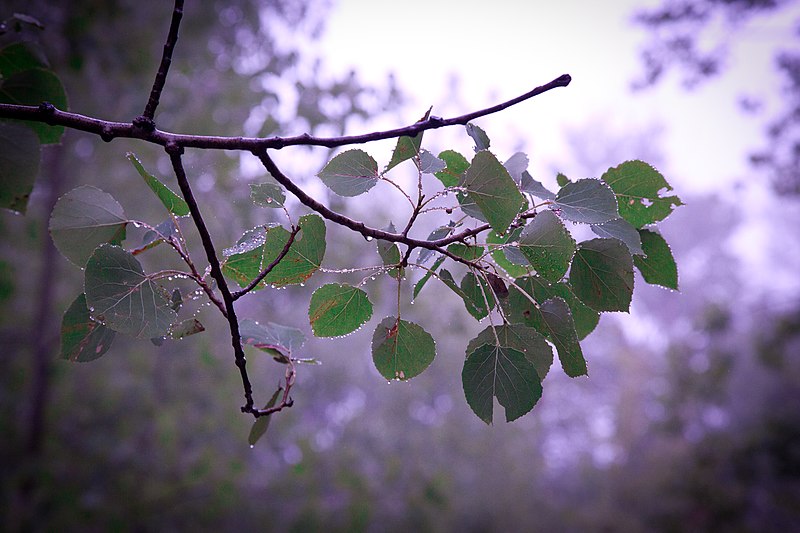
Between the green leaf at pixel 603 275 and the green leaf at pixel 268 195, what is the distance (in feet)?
0.97

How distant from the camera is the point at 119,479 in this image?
2688 mm

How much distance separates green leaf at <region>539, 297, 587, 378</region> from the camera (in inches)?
19.9

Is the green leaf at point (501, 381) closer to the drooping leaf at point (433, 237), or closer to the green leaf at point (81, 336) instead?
the drooping leaf at point (433, 237)

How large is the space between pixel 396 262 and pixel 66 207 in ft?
1.06

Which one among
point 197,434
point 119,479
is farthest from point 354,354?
point 119,479

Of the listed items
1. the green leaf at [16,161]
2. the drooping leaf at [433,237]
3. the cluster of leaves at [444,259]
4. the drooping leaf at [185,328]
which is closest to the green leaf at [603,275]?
the cluster of leaves at [444,259]

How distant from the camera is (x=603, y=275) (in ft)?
1.63

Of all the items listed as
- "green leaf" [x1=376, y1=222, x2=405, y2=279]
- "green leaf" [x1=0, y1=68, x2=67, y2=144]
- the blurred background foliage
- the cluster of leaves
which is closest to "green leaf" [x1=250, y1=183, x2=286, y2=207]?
the cluster of leaves

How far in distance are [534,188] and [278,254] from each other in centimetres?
27

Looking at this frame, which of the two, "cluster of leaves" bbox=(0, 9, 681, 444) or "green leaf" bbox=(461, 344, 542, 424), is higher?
"cluster of leaves" bbox=(0, 9, 681, 444)

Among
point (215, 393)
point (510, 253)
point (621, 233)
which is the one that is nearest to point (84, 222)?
point (510, 253)

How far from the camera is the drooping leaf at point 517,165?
1.82ft

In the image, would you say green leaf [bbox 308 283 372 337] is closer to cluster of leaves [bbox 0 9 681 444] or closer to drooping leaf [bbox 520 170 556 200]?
cluster of leaves [bbox 0 9 681 444]

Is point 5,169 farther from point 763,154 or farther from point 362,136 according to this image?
point 763,154
